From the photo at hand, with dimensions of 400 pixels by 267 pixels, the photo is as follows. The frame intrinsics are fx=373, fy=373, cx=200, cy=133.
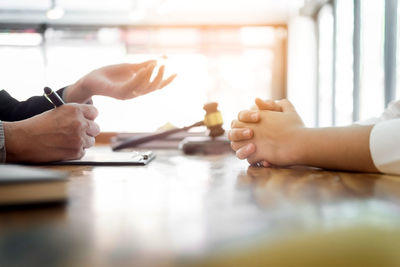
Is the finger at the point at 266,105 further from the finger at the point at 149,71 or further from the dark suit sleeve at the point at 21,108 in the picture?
the dark suit sleeve at the point at 21,108

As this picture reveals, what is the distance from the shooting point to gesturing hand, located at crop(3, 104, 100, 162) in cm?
→ 87

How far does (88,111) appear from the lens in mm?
969

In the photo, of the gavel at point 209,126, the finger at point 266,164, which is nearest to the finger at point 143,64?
the gavel at point 209,126

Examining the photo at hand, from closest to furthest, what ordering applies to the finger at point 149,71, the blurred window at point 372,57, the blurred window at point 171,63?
the finger at point 149,71 → the blurred window at point 372,57 → the blurred window at point 171,63

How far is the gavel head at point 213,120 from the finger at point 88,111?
46cm

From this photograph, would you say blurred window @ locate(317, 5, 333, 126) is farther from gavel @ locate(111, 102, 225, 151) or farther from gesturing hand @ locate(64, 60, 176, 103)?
gesturing hand @ locate(64, 60, 176, 103)

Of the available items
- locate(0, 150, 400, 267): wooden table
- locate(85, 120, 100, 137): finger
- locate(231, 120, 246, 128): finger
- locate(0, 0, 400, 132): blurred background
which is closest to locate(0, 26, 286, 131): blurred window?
locate(0, 0, 400, 132): blurred background

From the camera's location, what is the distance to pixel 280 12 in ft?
20.8

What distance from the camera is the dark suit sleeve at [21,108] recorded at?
1.29 meters

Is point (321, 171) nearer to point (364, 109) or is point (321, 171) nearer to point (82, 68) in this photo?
point (364, 109)

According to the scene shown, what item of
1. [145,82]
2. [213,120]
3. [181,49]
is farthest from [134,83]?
[181,49]

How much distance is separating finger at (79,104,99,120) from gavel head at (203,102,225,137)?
18.0 inches

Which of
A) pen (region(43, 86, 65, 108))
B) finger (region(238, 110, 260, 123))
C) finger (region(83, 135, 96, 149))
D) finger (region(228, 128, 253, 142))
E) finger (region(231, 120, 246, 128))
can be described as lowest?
finger (region(83, 135, 96, 149))

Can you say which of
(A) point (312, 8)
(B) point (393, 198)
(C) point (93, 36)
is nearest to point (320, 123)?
(A) point (312, 8)
